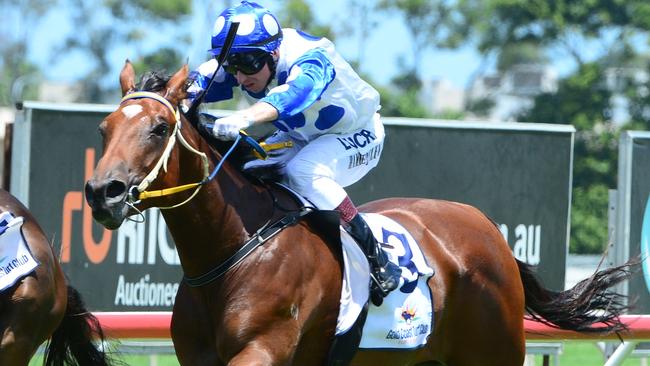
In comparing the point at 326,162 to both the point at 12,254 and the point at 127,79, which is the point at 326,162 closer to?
the point at 127,79

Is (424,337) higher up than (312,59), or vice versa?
(312,59)

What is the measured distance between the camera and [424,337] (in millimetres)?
5508

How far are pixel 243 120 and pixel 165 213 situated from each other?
1.56ft

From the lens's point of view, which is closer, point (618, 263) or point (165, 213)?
point (165, 213)

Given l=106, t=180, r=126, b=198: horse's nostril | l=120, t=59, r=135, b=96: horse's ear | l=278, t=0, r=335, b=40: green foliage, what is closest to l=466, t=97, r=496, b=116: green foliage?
l=278, t=0, r=335, b=40: green foliage

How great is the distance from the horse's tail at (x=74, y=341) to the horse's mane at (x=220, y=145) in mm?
1497

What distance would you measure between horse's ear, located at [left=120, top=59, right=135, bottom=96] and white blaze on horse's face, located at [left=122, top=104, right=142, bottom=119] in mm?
186

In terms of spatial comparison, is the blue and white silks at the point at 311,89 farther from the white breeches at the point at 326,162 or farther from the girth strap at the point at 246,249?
the girth strap at the point at 246,249

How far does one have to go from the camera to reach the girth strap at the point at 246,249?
4.84 meters

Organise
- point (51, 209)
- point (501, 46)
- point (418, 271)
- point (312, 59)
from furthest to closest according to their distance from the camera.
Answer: point (501, 46)
point (51, 209)
point (418, 271)
point (312, 59)

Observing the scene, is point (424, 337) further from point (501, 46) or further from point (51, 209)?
point (501, 46)

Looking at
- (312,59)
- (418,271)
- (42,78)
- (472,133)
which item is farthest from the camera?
(42,78)

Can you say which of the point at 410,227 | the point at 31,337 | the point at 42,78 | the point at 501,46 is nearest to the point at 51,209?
the point at 31,337

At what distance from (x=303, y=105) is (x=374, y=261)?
784mm
